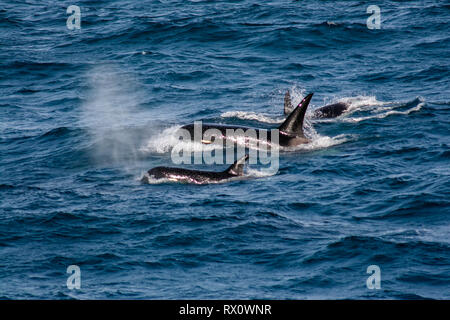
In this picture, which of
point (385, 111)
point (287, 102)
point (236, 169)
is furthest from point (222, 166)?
point (385, 111)

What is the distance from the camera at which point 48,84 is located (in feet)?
118

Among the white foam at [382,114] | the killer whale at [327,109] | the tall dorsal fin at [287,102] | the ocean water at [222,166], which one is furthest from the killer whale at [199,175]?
the tall dorsal fin at [287,102]

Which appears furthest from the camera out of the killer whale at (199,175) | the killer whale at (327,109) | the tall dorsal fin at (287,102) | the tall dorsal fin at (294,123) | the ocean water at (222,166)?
the tall dorsal fin at (287,102)

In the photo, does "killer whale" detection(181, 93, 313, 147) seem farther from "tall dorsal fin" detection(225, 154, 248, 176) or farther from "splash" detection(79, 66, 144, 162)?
"tall dorsal fin" detection(225, 154, 248, 176)

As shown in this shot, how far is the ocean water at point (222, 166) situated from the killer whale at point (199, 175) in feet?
1.35

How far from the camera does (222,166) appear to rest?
25.1 metres

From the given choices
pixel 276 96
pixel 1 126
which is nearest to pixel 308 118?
pixel 276 96

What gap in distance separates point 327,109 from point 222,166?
6.39 meters

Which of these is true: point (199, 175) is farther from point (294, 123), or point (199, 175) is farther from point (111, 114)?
point (111, 114)

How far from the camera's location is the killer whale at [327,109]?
29.7 metres

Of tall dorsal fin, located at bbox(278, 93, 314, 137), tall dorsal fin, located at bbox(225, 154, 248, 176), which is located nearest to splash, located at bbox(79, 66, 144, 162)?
tall dorsal fin, located at bbox(225, 154, 248, 176)

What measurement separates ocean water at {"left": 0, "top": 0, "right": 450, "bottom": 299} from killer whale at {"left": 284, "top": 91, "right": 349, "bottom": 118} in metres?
0.52

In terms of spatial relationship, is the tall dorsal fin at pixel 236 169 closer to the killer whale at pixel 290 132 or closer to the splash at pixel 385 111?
the killer whale at pixel 290 132
